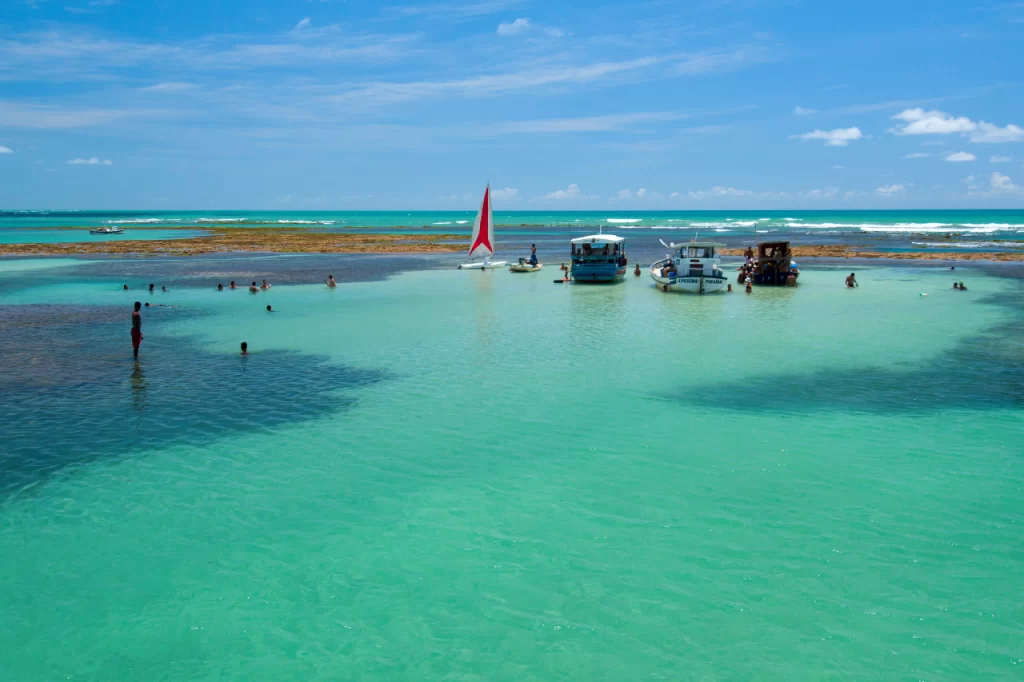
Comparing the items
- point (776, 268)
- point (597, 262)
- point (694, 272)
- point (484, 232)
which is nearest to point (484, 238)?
point (484, 232)

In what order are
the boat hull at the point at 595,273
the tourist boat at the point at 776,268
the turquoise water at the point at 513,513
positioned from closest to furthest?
the turquoise water at the point at 513,513, the tourist boat at the point at 776,268, the boat hull at the point at 595,273

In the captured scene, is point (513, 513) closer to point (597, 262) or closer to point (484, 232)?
point (597, 262)

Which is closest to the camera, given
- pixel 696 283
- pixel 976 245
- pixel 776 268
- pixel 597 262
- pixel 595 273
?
pixel 696 283

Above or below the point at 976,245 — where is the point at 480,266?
below

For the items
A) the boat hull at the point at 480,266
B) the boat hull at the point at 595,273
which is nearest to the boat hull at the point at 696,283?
the boat hull at the point at 595,273

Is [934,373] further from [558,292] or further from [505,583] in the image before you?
[558,292]

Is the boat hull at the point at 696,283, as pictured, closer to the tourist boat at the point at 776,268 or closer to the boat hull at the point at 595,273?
the tourist boat at the point at 776,268

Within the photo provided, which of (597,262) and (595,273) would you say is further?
(597,262)

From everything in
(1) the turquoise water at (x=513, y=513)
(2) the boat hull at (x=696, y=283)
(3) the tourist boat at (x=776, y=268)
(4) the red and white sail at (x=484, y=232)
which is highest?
(4) the red and white sail at (x=484, y=232)
